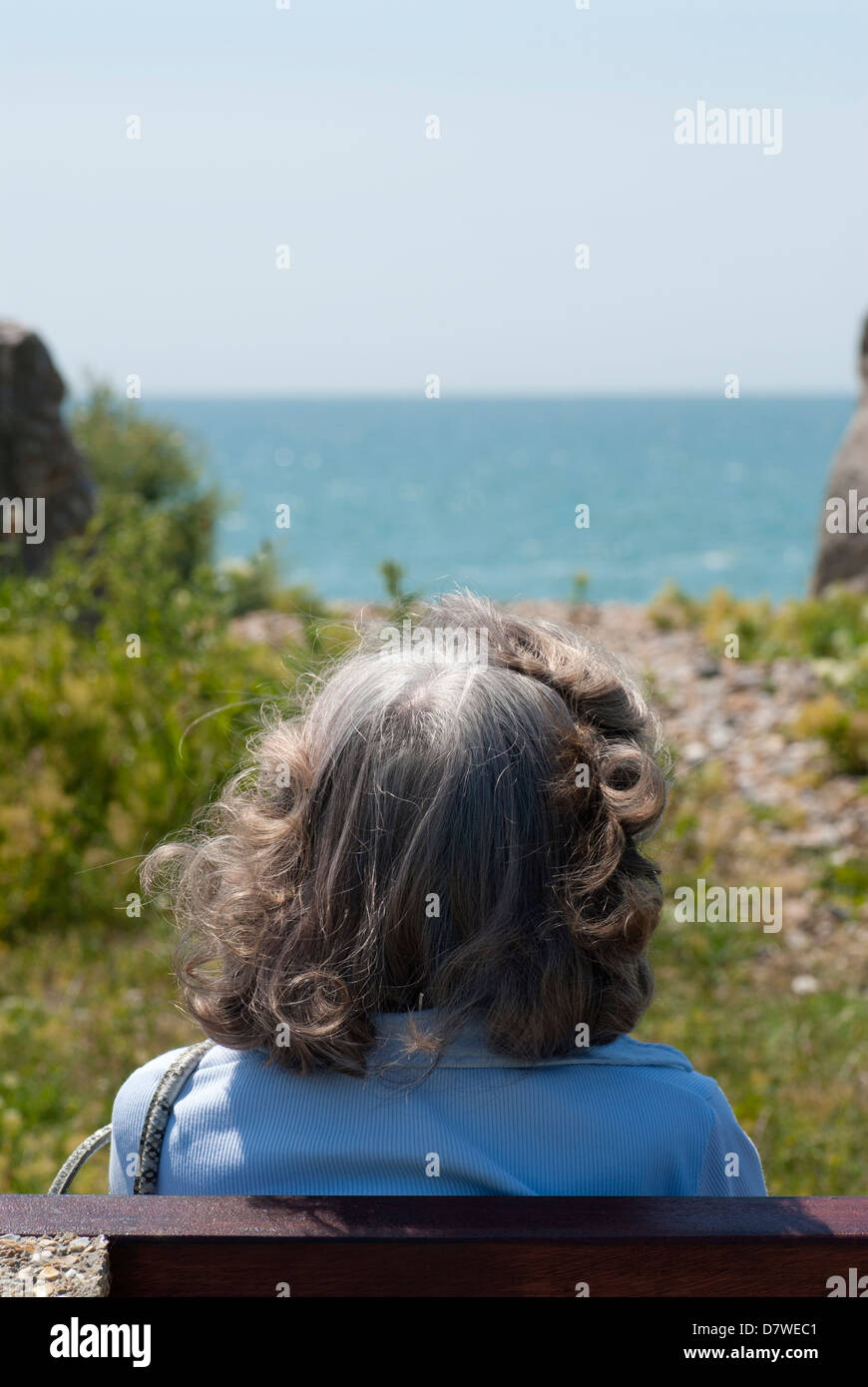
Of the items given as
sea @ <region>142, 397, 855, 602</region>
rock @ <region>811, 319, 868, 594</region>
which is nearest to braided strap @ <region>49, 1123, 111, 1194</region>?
sea @ <region>142, 397, 855, 602</region>

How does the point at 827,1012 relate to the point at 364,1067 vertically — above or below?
below

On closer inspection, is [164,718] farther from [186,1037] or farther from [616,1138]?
[616,1138]

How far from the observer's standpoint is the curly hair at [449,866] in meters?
1.32

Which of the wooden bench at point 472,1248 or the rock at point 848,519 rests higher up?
the rock at point 848,519

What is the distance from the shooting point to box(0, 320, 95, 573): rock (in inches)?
328

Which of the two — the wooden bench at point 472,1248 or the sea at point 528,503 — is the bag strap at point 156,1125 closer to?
the wooden bench at point 472,1248

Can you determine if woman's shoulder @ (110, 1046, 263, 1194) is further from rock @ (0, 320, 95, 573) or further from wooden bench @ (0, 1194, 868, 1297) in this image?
rock @ (0, 320, 95, 573)

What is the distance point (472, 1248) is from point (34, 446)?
26.3ft

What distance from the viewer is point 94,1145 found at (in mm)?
1508

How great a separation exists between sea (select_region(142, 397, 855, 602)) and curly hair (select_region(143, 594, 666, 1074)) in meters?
0.53

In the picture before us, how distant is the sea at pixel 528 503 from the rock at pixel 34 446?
5.94 ft

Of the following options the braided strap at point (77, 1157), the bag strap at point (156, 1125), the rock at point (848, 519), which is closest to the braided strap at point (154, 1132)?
the bag strap at point (156, 1125)

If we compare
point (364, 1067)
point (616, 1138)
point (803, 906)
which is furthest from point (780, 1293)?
point (803, 906)
